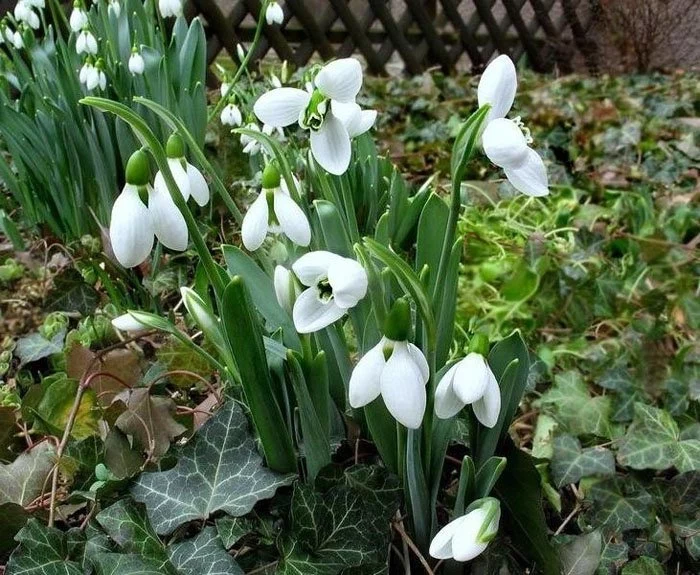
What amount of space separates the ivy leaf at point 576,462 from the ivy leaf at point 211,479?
16.8 inches

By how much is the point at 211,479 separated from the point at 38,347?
0.78m

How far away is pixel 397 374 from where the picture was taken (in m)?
0.53

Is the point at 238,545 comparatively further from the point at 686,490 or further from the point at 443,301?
the point at 686,490

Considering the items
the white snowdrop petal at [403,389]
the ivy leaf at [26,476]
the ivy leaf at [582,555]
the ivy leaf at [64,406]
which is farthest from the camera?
the ivy leaf at [64,406]

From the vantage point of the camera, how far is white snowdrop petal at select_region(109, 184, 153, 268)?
54 centimetres

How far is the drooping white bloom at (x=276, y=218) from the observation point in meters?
0.66

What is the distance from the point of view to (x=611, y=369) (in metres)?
1.25

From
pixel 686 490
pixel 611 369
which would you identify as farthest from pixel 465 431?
pixel 611 369

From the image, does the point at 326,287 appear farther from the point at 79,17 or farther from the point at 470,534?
the point at 79,17

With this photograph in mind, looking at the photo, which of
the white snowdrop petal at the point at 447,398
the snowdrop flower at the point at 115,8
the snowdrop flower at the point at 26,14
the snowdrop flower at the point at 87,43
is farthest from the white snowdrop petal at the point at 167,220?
the snowdrop flower at the point at 26,14

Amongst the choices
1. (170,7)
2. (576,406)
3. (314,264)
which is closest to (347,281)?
(314,264)

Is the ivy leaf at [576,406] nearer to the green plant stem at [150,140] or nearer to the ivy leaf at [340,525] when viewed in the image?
the ivy leaf at [340,525]

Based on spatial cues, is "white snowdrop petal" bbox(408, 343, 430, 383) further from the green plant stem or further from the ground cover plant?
the green plant stem

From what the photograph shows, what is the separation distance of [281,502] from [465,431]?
9.5 inches
